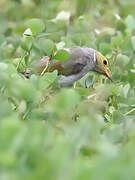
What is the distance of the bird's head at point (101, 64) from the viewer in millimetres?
4781

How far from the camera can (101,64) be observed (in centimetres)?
484

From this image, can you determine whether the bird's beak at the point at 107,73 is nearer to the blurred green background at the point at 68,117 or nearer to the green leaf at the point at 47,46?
the blurred green background at the point at 68,117

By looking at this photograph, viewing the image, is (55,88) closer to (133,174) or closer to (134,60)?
(134,60)

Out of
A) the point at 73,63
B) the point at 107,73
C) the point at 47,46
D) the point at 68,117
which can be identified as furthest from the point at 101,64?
the point at 68,117

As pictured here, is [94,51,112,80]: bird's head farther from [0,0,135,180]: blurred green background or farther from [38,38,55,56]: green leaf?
[38,38,55,56]: green leaf

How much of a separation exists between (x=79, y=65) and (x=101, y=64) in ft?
0.60

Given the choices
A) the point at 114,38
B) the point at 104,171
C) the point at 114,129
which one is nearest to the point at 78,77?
the point at 114,38

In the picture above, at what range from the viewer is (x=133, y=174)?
231cm

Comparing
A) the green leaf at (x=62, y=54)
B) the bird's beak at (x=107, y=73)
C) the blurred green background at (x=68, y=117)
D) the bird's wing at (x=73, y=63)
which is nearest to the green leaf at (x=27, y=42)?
the blurred green background at (x=68, y=117)

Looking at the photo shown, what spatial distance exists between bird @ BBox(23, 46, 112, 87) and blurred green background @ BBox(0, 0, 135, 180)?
71mm

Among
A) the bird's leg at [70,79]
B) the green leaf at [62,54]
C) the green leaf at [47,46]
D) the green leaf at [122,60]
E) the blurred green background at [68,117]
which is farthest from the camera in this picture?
the green leaf at [122,60]

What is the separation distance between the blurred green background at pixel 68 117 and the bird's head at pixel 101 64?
0.05 m

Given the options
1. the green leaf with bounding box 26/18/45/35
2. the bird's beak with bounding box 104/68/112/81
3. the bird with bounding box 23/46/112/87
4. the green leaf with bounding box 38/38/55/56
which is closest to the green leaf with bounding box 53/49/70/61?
the green leaf with bounding box 38/38/55/56

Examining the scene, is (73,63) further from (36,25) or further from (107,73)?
(36,25)
